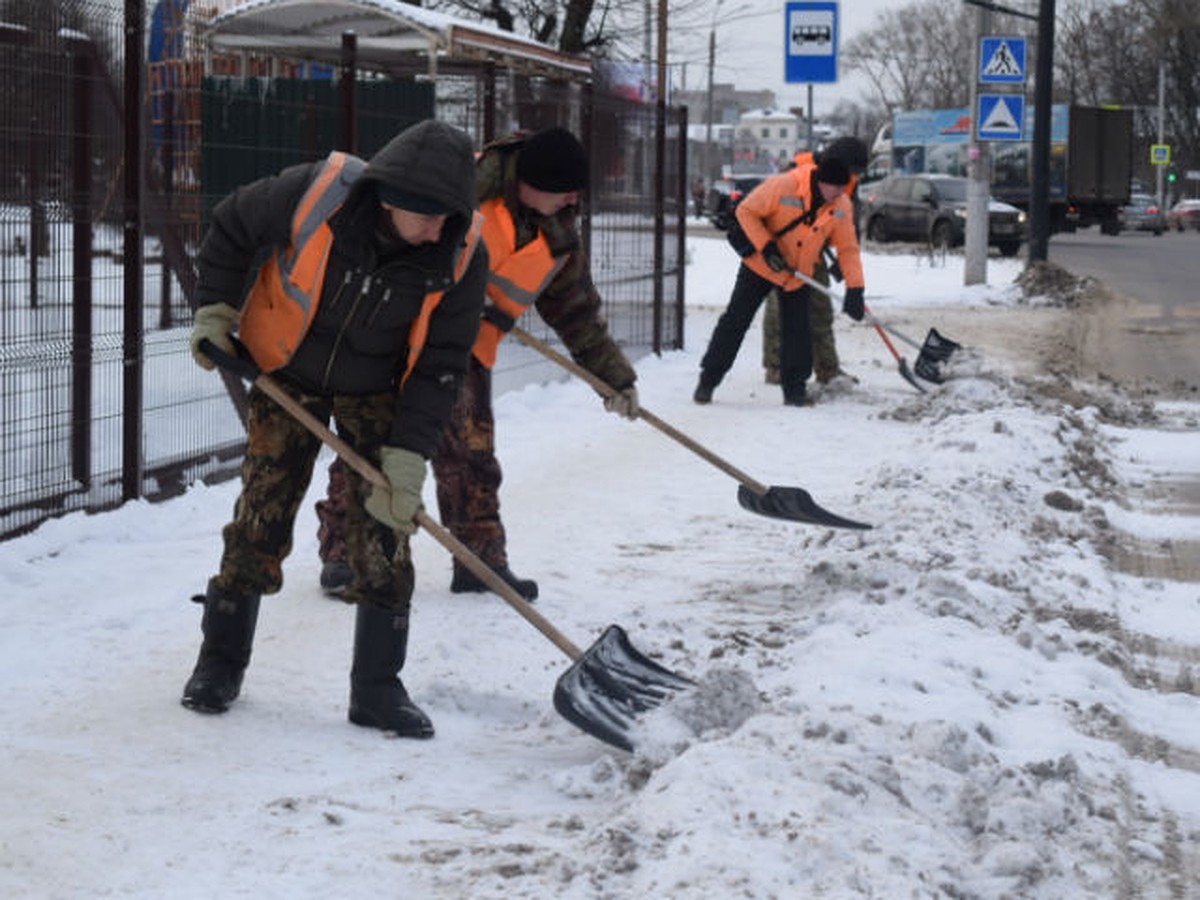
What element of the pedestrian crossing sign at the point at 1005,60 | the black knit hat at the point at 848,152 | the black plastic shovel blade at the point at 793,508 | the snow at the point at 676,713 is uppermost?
the pedestrian crossing sign at the point at 1005,60

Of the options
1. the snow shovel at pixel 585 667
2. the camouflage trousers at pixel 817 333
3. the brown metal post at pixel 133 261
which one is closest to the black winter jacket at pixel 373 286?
Result: the snow shovel at pixel 585 667

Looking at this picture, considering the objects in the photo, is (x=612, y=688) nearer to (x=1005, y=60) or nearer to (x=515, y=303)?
(x=515, y=303)

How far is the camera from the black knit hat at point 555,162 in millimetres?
5770

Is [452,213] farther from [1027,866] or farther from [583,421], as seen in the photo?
[583,421]

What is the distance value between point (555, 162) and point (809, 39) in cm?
906

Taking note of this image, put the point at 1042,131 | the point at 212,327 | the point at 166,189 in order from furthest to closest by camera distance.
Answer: the point at 1042,131 → the point at 166,189 → the point at 212,327

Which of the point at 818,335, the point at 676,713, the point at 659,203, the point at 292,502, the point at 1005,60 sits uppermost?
the point at 1005,60

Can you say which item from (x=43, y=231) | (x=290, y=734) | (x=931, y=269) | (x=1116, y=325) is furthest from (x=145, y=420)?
(x=931, y=269)

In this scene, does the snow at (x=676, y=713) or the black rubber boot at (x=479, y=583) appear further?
the black rubber boot at (x=479, y=583)

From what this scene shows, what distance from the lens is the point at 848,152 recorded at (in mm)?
10812

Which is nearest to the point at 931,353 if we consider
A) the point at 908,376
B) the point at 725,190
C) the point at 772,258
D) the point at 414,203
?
the point at 908,376

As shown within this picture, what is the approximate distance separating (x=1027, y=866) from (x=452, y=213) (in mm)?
1882

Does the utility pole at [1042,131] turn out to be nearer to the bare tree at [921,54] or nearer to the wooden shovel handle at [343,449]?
the wooden shovel handle at [343,449]

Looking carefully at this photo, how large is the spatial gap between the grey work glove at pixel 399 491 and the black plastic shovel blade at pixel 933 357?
7932 millimetres
